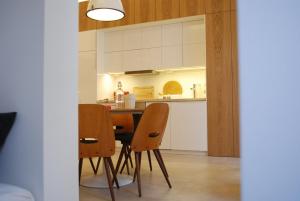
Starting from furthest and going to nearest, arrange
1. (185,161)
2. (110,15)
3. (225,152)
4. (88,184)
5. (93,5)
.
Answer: (225,152), (185,161), (110,15), (93,5), (88,184)

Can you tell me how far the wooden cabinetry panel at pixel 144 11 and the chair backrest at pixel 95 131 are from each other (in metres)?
3.41

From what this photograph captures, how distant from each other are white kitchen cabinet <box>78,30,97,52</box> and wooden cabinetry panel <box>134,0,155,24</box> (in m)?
0.99

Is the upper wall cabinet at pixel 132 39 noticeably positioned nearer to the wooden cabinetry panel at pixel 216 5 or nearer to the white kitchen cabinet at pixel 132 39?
the white kitchen cabinet at pixel 132 39

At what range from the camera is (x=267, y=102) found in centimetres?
94

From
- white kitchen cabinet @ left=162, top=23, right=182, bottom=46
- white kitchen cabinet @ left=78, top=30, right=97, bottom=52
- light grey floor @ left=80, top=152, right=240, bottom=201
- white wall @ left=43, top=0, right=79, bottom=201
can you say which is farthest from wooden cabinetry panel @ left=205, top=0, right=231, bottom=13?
white wall @ left=43, top=0, right=79, bottom=201


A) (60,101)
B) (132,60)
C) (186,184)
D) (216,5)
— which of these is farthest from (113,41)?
(60,101)

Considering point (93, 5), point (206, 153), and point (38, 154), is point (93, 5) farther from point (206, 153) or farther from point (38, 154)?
point (206, 153)

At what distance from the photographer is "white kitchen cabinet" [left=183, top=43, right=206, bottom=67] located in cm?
496

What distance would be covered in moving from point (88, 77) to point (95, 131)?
3689mm

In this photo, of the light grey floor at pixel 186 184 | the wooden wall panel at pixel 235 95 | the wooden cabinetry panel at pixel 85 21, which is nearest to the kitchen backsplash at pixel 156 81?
the wooden wall panel at pixel 235 95

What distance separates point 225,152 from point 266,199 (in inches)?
143

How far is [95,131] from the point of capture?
2.15 m

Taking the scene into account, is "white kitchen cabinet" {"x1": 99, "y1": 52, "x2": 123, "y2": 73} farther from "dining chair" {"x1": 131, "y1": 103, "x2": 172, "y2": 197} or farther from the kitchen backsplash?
"dining chair" {"x1": 131, "y1": 103, "x2": 172, "y2": 197}

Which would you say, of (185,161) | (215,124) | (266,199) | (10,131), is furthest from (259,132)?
(215,124)
